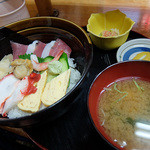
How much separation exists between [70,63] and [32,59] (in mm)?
→ 303

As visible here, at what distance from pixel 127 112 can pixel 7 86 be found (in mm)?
821

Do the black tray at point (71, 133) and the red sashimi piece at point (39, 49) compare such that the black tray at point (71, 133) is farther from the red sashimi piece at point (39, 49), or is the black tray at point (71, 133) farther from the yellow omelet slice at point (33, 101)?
the red sashimi piece at point (39, 49)

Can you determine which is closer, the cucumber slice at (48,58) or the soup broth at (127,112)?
the soup broth at (127,112)

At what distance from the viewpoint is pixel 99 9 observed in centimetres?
172

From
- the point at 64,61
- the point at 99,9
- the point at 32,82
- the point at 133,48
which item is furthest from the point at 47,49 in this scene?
the point at 99,9

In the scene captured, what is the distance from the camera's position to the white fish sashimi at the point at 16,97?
2.96 ft

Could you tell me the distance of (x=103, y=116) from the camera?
0.80 meters

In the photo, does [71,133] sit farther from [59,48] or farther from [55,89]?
[59,48]

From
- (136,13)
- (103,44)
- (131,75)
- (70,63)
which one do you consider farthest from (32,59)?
(136,13)

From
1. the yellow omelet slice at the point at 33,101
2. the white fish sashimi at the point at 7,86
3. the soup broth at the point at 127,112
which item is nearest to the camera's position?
the soup broth at the point at 127,112

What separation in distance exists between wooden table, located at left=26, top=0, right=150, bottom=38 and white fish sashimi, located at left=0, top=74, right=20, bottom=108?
3.02 feet

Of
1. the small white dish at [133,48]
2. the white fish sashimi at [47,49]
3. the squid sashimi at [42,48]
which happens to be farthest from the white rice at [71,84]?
the small white dish at [133,48]

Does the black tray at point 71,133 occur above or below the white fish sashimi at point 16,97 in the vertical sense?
below

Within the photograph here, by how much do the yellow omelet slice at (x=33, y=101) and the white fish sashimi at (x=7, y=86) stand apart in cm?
14
